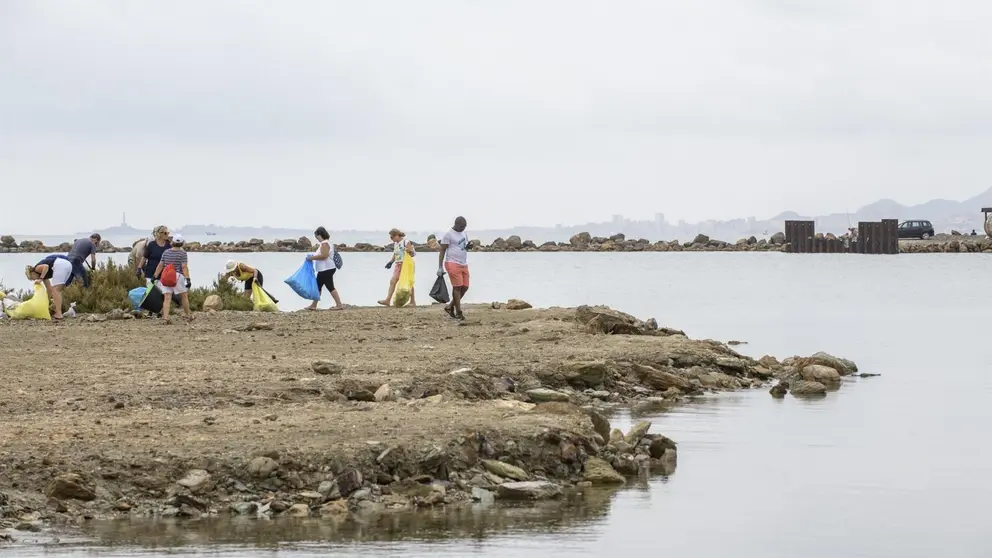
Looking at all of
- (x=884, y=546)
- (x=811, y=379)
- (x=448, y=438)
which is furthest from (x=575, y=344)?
(x=884, y=546)

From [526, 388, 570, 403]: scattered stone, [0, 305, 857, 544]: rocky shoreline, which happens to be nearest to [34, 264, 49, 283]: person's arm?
[0, 305, 857, 544]: rocky shoreline

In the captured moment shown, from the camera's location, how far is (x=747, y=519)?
1306cm

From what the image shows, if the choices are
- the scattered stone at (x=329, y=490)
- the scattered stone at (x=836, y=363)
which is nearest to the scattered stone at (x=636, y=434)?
the scattered stone at (x=329, y=490)

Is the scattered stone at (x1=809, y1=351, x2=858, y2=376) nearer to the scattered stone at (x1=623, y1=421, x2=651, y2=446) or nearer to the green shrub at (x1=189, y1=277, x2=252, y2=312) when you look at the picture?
the scattered stone at (x1=623, y1=421, x2=651, y2=446)

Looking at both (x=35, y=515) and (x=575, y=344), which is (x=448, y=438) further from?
(x=575, y=344)

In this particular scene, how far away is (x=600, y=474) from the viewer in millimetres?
14188

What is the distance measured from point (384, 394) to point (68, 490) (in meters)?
4.75

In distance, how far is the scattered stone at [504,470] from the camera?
1360 cm

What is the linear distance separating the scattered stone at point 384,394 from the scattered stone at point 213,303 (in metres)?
12.6

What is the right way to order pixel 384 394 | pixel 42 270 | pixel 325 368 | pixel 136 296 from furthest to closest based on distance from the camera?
1. pixel 136 296
2. pixel 42 270
3. pixel 325 368
4. pixel 384 394

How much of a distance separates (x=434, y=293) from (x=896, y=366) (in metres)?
8.14

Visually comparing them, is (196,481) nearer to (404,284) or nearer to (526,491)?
(526,491)

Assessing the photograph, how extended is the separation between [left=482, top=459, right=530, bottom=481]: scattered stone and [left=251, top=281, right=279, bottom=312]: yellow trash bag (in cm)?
1618

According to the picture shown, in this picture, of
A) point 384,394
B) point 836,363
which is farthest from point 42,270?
point 836,363
